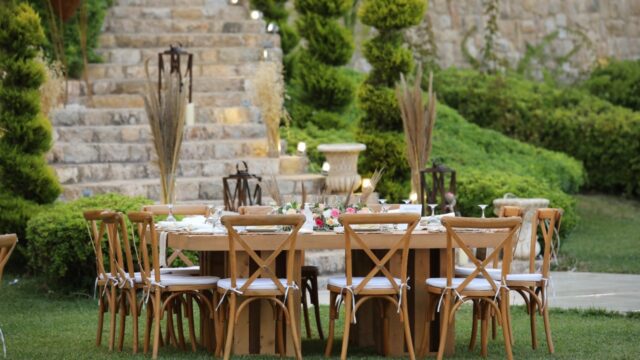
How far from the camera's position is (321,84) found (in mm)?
16469

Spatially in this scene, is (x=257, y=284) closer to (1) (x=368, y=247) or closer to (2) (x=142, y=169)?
(1) (x=368, y=247)

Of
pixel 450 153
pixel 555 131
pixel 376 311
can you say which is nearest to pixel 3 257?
pixel 376 311

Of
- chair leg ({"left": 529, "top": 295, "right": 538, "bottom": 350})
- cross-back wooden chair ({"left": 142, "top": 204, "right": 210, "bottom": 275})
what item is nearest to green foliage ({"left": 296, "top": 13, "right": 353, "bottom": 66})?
cross-back wooden chair ({"left": 142, "top": 204, "right": 210, "bottom": 275})

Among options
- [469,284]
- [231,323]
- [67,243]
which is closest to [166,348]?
[231,323]

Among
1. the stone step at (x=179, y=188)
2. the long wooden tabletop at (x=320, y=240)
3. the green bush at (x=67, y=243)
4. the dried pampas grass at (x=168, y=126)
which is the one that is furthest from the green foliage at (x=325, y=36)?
the long wooden tabletop at (x=320, y=240)

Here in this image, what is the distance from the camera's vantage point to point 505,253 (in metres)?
7.64

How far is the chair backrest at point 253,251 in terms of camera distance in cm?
729

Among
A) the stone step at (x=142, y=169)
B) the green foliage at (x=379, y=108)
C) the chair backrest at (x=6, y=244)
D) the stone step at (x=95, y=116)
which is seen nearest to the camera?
the chair backrest at (x=6, y=244)

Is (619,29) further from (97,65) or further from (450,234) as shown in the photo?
(450,234)

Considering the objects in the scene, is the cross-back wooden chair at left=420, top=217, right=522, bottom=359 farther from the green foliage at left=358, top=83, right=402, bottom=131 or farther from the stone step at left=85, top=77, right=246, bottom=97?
the stone step at left=85, top=77, right=246, bottom=97

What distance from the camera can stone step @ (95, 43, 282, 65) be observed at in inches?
658

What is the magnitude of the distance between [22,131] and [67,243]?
1791 mm

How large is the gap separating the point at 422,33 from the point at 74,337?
1304 cm

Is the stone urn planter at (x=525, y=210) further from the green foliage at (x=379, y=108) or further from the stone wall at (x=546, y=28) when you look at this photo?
the stone wall at (x=546, y=28)
